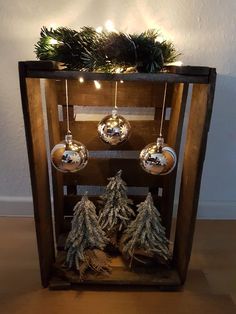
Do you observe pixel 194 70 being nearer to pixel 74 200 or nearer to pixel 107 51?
pixel 107 51

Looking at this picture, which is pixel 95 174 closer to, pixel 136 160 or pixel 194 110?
pixel 136 160

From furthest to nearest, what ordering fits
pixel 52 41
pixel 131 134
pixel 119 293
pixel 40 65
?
pixel 131 134
pixel 119 293
pixel 52 41
pixel 40 65

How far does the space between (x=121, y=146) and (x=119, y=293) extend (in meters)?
0.47

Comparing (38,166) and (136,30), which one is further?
(136,30)

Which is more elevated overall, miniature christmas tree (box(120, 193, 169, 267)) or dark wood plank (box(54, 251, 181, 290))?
miniature christmas tree (box(120, 193, 169, 267))

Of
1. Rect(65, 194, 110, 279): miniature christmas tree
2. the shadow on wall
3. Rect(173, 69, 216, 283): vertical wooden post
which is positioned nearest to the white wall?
the shadow on wall

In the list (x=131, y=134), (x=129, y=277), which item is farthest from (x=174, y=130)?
(x=129, y=277)

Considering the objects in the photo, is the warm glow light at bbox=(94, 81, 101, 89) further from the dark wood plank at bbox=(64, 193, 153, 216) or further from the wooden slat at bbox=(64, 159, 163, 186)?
the dark wood plank at bbox=(64, 193, 153, 216)

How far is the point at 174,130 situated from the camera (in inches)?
37.9

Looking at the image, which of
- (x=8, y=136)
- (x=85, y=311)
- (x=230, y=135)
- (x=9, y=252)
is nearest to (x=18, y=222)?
(x=9, y=252)

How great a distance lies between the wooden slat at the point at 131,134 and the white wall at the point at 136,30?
0.91 feet

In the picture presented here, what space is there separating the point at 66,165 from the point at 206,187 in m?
0.70

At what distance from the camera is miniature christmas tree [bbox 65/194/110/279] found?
927 millimetres

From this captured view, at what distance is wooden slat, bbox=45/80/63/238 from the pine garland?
149mm
